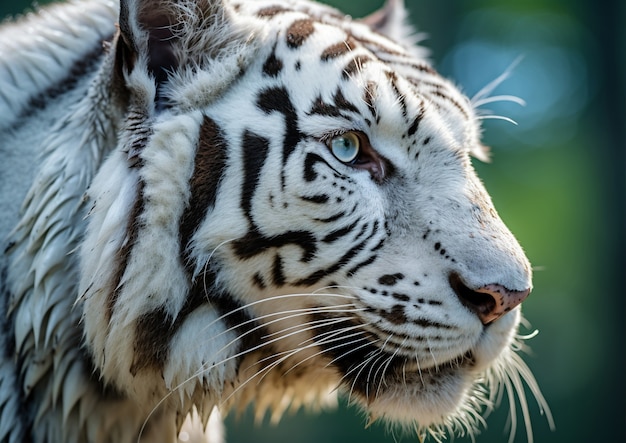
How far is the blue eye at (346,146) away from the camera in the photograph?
4.33 ft

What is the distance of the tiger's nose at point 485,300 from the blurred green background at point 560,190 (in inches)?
139

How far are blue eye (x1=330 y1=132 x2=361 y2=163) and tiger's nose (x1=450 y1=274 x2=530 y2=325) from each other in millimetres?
279

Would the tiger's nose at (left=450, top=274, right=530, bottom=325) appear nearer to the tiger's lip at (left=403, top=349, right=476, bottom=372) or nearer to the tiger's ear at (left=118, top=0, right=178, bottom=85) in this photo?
the tiger's lip at (left=403, top=349, right=476, bottom=372)

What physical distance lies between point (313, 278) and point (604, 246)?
4615 millimetres

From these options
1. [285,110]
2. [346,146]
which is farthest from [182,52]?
[346,146]

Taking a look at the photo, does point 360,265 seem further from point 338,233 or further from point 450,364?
point 450,364

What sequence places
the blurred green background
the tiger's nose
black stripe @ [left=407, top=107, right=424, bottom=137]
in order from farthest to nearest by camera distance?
the blurred green background → black stripe @ [left=407, top=107, right=424, bottom=137] → the tiger's nose

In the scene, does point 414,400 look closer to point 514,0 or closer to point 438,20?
point 438,20

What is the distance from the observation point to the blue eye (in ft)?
4.33

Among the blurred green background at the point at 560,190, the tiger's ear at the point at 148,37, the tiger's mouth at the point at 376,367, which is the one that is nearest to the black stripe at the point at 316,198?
the tiger's mouth at the point at 376,367

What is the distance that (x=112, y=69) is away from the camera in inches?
53.0

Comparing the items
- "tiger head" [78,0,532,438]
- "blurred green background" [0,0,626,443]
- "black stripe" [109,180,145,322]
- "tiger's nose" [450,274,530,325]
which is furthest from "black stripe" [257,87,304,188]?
"blurred green background" [0,0,626,443]

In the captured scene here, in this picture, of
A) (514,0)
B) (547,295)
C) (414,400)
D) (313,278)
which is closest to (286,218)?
(313,278)

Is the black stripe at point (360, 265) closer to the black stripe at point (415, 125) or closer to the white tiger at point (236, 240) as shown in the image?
the white tiger at point (236, 240)
